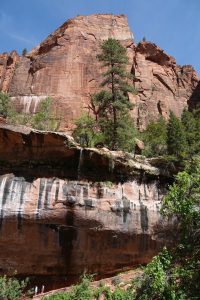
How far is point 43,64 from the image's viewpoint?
201ft

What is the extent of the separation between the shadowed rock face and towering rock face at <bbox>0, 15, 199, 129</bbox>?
94.8 ft

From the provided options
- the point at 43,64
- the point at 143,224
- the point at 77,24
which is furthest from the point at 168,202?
the point at 77,24

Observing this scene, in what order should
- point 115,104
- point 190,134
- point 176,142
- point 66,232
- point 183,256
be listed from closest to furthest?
point 183,256 → point 66,232 → point 176,142 → point 115,104 → point 190,134

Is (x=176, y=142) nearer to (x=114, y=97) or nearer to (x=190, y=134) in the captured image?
(x=190, y=134)

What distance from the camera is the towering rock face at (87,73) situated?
190 feet

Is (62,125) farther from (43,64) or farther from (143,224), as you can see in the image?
(143,224)

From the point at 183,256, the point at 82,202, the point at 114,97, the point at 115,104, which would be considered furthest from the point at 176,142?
the point at 183,256

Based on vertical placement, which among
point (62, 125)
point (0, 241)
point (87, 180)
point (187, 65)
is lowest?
point (0, 241)

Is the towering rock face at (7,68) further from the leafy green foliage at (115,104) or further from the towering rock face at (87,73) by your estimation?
the leafy green foliage at (115,104)

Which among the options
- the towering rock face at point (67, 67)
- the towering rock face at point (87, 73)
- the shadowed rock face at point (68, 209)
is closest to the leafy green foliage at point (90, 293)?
the shadowed rock face at point (68, 209)

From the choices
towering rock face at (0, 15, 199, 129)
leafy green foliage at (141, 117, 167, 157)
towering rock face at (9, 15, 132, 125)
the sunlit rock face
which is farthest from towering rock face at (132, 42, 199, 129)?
the sunlit rock face

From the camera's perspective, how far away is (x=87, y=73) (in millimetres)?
60125

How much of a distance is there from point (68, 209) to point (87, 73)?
39377 millimetres

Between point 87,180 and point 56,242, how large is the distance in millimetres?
4302
